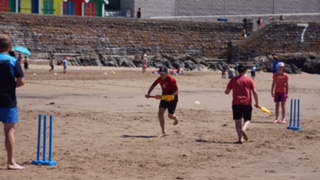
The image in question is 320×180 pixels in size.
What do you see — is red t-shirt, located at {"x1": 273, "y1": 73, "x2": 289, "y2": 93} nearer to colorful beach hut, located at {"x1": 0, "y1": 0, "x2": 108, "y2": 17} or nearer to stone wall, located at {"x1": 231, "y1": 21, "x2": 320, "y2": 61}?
colorful beach hut, located at {"x1": 0, "y1": 0, "x2": 108, "y2": 17}

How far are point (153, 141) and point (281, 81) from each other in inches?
203

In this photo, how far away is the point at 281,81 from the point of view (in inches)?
716

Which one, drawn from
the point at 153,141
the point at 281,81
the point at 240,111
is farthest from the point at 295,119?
the point at 153,141

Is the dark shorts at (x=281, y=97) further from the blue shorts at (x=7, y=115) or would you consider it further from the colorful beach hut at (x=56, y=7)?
the colorful beach hut at (x=56, y=7)

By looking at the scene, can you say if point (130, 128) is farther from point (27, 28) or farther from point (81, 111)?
point (27, 28)

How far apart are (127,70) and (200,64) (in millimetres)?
7235

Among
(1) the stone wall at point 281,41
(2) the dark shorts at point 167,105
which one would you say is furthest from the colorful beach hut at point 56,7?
(2) the dark shorts at point 167,105

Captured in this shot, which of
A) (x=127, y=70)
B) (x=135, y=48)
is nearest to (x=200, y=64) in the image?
(x=135, y=48)

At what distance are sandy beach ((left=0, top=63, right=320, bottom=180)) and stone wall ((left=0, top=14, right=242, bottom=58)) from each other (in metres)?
19.4

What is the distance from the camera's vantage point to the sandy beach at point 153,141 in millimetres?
10883

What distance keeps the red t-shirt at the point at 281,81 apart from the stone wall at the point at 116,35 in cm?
2672

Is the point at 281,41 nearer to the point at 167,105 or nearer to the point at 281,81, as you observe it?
the point at 281,81

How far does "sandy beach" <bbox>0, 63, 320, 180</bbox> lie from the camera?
10.9 metres

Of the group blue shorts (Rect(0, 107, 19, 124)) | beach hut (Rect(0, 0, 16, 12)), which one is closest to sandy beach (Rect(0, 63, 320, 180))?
blue shorts (Rect(0, 107, 19, 124))
